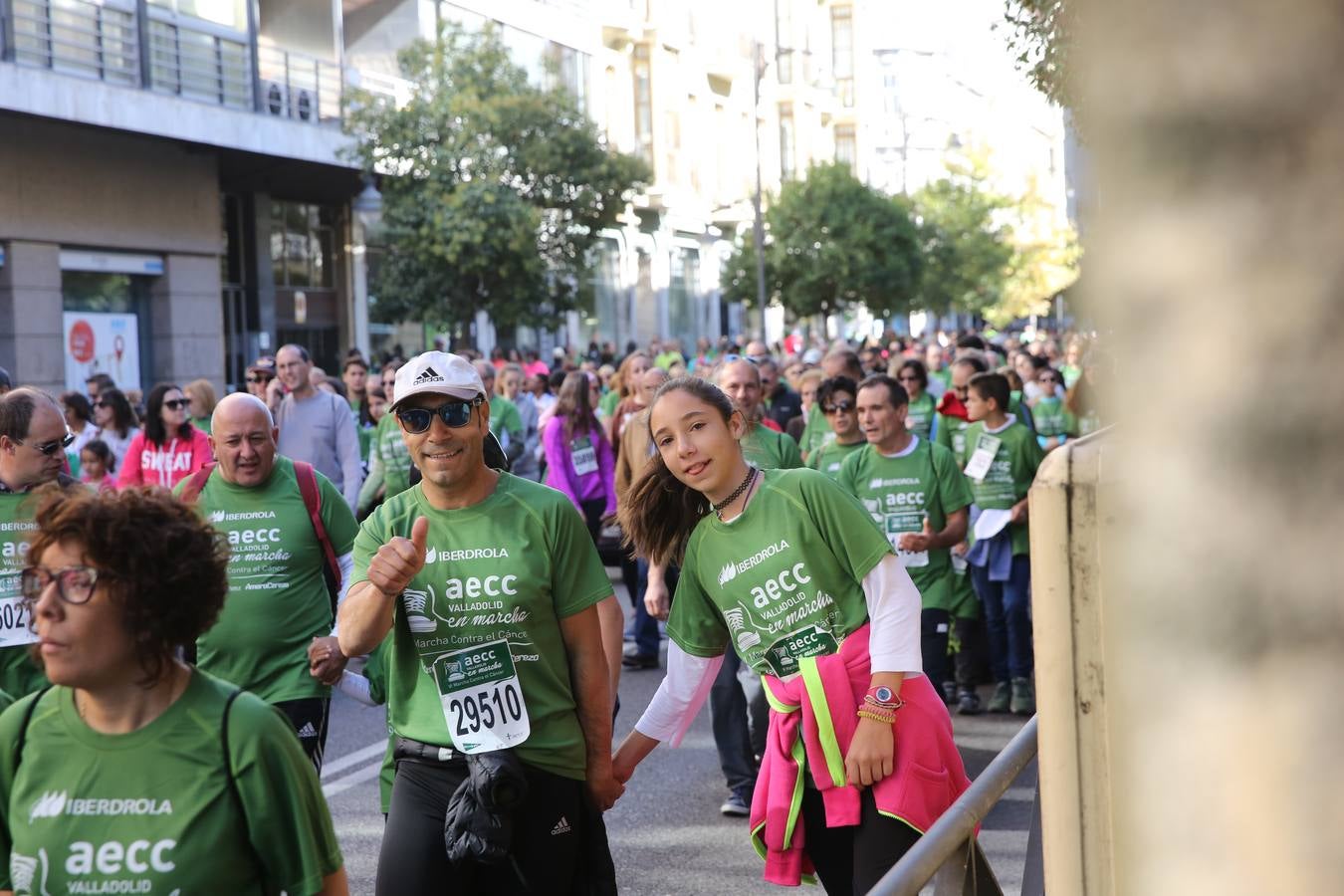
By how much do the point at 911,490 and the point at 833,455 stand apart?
59cm

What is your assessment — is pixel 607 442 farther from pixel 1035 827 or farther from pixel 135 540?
pixel 135 540

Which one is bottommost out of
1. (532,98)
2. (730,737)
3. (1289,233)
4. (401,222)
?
(730,737)

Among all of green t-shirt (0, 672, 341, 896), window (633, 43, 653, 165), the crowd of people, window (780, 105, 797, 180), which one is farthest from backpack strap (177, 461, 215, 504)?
window (780, 105, 797, 180)

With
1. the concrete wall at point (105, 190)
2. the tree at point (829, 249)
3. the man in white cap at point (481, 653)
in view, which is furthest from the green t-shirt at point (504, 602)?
the tree at point (829, 249)

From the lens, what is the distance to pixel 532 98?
29.4 metres

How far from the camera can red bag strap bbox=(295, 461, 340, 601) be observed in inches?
228

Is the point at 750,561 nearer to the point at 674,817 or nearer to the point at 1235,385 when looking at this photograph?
the point at 674,817

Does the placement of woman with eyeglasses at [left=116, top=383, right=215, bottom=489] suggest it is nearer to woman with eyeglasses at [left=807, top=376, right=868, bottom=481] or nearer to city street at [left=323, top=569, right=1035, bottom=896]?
city street at [left=323, top=569, right=1035, bottom=896]

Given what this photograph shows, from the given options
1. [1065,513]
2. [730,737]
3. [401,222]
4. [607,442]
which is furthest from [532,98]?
[1065,513]

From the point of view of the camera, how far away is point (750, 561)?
4.23 meters

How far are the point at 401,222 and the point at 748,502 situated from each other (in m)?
26.1

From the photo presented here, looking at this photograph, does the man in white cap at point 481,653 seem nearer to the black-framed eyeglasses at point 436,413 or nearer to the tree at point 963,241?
the black-framed eyeglasses at point 436,413

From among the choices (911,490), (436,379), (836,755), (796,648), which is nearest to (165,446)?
(911,490)

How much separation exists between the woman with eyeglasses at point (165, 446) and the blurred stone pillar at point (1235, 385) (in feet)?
30.2
